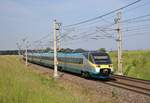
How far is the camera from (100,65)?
2611cm

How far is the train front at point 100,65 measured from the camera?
25.9 m

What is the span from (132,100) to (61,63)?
23.8 m

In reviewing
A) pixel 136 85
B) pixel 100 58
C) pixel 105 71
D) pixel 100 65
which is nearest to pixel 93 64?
pixel 100 65

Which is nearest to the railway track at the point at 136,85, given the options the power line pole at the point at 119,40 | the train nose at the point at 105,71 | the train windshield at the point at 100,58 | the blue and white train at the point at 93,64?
the train nose at the point at 105,71

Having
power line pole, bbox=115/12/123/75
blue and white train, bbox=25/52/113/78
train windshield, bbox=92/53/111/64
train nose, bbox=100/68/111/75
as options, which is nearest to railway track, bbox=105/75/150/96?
train nose, bbox=100/68/111/75

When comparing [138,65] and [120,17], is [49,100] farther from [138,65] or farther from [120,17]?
[138,65]

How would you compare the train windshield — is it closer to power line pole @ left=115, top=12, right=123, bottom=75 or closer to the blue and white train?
the blue and white train

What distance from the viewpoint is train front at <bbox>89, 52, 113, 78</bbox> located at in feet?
85.1

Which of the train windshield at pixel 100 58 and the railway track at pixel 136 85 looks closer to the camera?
the railway track at pixel 136 85

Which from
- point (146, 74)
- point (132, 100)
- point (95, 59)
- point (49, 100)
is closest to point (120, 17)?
point (146, 74)

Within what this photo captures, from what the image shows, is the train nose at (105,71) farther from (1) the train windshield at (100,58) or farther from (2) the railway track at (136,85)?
(2) the railway track at (136,85)

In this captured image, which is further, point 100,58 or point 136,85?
point 100,58

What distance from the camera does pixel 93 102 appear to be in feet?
46.4

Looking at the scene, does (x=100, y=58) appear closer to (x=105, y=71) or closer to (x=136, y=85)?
(x=105, y=71)
